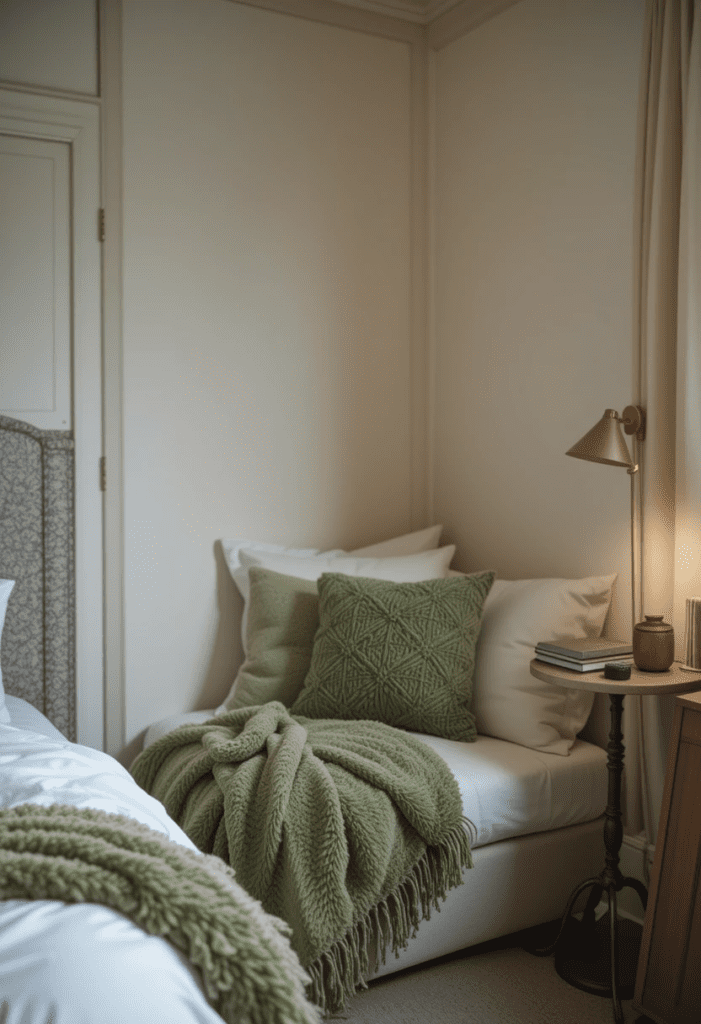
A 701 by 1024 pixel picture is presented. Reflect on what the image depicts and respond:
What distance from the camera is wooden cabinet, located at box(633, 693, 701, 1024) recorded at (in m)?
1.82

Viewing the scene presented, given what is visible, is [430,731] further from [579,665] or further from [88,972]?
[88,972]

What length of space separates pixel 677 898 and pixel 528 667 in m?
0.72

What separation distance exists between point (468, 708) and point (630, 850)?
A: 22.3 inches

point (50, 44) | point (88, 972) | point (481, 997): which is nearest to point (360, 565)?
point (481, 997)

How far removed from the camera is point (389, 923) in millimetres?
1921

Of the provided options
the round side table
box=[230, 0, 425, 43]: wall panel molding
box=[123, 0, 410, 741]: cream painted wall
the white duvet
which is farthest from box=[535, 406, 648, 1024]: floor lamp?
box=[230, 0, 425, 43]: wall panel molding

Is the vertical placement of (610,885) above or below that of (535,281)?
below

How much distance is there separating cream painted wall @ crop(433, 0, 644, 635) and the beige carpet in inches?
36.1

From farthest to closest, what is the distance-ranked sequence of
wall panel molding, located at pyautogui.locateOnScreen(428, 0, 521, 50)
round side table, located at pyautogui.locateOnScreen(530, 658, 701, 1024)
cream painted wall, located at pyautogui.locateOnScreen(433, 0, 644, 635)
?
wall panel molding, located at pyautogui.locateOnScreen(428, 0, 521, 50) < cream painted wall, located at pyautogui.locateOnScreen(433, 0, 644, 635) < round side table, located at pyautogui.locateOnScreen(530, 658, 701, 1024)

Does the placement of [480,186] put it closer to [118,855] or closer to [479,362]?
[479,362]

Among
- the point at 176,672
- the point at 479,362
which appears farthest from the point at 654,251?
the point at 176,672

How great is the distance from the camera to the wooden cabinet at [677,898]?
5.98 ft

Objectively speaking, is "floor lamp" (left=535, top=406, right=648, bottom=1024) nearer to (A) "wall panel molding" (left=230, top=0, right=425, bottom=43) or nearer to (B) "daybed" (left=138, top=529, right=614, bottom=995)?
(B) "daybed" (left=138, top=529, right=614, bottom=995)

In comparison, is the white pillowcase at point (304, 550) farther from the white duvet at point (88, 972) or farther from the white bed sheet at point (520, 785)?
the white duvet at point (88, 972)
